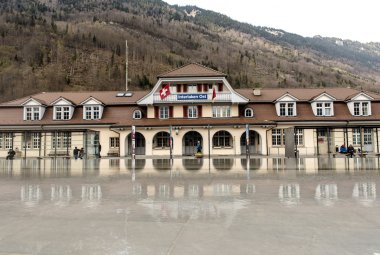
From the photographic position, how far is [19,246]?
4859 mm

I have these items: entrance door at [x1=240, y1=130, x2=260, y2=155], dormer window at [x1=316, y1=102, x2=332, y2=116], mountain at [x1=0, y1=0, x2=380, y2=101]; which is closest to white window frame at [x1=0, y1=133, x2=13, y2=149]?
entrance door at [x1=240, y1=130, x2=260, y2=155]

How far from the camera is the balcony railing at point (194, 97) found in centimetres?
3734

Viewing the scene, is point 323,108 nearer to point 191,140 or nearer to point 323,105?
A: point 323,105

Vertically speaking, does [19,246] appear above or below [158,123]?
below

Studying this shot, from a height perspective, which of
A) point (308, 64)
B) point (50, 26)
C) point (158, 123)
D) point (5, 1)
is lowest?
point (158, 123)

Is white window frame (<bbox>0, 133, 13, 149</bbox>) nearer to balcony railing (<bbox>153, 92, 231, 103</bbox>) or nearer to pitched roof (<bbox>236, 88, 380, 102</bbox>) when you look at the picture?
balcony railing (<bbox>153, 92, 231, 103</bbox>)

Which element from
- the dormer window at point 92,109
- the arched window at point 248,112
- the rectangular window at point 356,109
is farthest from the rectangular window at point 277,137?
the dormer window at point 92,109

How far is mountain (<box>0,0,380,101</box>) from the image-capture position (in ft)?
367

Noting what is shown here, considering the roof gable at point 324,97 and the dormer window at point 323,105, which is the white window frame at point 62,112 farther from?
the roof gable at point 324,97

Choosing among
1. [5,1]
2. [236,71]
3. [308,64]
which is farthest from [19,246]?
[5,1]

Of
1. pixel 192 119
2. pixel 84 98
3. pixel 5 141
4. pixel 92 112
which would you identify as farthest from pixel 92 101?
pixel 192 119

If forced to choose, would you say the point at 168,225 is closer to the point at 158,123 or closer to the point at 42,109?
the point at 158,123

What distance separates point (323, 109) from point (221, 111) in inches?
483

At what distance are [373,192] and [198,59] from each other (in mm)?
134455
